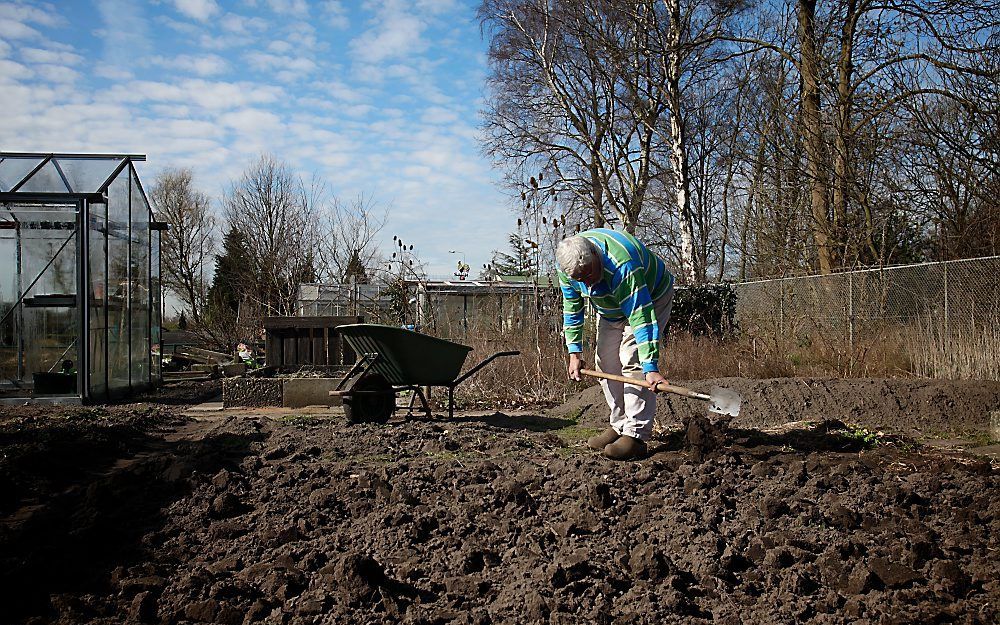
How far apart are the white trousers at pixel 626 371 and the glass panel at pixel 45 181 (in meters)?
9.52

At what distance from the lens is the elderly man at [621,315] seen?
183 inches

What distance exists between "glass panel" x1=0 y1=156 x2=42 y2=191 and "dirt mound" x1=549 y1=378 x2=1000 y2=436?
945cm

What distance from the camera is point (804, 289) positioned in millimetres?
11547

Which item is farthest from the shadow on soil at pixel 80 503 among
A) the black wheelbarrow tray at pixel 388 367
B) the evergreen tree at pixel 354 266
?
the evergreen tree at pixel 354 266

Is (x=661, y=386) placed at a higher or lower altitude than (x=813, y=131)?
lower

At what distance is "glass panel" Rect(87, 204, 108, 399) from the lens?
10742 millimetres

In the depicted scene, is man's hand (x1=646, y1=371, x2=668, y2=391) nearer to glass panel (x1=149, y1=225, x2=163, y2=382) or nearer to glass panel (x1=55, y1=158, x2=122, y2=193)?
glass panel (x1=55, y1=158, x2=122, y2=193)

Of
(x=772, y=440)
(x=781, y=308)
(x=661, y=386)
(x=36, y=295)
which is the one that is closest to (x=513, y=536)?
(x=661, y=386)

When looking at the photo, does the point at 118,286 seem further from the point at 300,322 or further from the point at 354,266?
the point at 354,266

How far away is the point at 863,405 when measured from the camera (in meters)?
6.88

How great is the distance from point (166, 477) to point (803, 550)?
338 centimetres

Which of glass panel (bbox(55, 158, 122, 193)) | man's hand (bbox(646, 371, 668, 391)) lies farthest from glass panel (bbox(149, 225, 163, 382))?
man's hand (bbox(646, 371, 668, 391))

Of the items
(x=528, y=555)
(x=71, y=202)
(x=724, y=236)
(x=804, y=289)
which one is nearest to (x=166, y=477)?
(x=528, y=555)

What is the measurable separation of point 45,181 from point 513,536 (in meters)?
11.0
